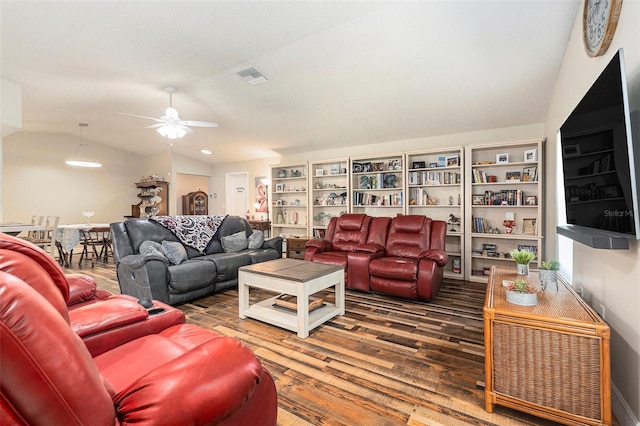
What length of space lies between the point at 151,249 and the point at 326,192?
11.5 feet

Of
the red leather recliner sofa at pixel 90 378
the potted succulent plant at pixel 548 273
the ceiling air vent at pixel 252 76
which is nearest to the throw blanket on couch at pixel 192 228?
the ceiling air vent at pixel 252 76

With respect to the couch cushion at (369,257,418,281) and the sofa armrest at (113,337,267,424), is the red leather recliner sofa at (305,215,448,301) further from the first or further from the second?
the sofa armrest at (113,337,267,424)

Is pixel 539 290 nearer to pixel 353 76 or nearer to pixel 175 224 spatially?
→ pixel 353 76

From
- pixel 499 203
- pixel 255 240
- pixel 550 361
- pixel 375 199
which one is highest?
pixel 375 199

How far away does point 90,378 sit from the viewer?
0.65 meters

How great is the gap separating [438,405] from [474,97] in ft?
11.4

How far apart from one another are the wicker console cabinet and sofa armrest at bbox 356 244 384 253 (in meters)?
2.19

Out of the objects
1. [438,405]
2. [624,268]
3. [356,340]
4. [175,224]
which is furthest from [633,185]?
[175,224]

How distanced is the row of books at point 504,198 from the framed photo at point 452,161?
2.09 ft

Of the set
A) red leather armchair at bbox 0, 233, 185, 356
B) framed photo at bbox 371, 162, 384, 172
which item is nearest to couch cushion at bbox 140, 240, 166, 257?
red leather armchair at bbox 0, 233, 185, 356

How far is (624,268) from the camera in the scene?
1.50m

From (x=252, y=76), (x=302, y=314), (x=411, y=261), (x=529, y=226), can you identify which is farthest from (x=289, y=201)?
(x=529, y=226)

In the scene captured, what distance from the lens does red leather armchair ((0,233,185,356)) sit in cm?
86

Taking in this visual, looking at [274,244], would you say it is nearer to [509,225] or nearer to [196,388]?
[509,225]
